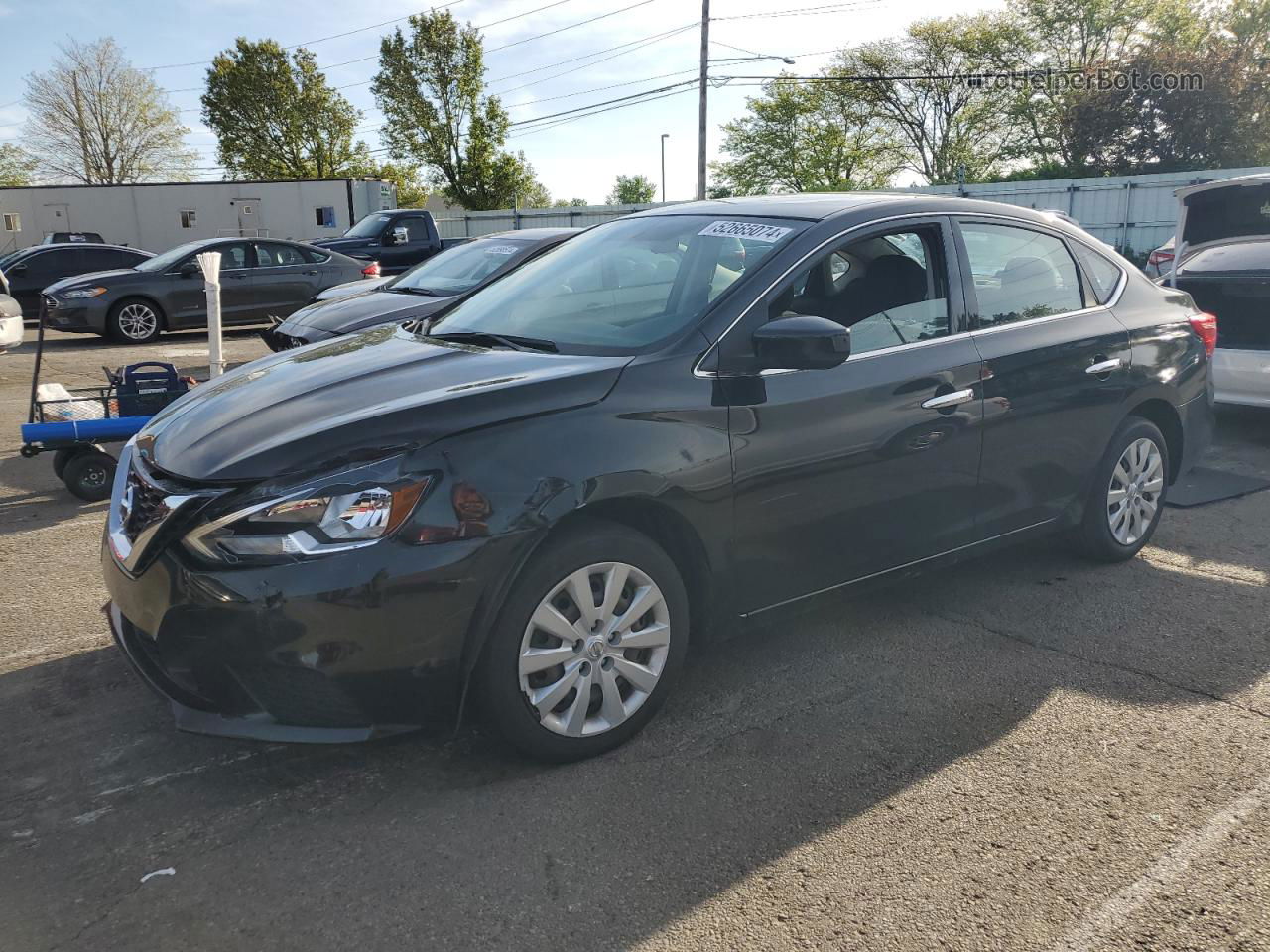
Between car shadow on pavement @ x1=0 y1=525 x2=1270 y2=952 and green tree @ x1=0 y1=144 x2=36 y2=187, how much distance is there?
209 feet

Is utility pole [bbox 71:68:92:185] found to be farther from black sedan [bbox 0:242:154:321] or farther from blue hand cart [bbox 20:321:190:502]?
blue hand cart [bbox 20:321:190:502]

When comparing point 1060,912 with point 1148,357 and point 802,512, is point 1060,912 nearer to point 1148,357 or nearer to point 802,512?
point 802,512

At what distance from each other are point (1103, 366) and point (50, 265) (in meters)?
18.9

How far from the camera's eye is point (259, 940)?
7.93ft

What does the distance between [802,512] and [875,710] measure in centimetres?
71

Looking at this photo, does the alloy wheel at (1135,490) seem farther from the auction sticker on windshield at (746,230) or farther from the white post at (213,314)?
the white post at (213,314)

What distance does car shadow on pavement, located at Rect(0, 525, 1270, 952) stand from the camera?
2.53 meters

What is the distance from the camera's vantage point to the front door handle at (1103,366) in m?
4.52

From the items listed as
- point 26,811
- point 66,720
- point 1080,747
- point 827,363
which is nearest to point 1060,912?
point 1080,747

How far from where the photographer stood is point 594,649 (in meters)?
3.13

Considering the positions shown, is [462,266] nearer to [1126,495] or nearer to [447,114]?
[1126,495]

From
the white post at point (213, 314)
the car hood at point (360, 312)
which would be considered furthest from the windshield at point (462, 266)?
the white post at point (213, 314)

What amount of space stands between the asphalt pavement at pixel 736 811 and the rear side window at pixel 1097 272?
1490 millimetres

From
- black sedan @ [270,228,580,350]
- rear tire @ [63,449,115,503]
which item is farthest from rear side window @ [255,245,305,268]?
rear tire @ [63,449,115,503]
